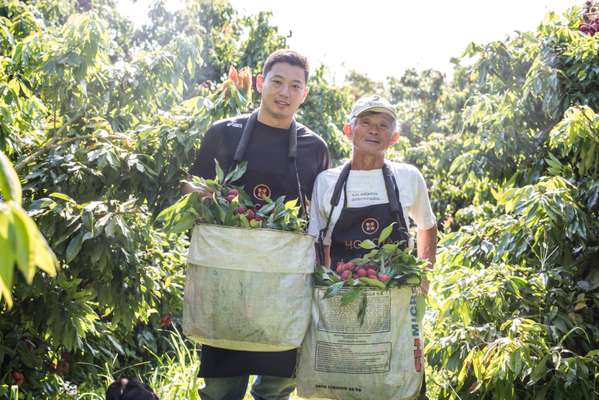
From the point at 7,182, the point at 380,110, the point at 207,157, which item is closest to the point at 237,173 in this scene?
the point at 207,157

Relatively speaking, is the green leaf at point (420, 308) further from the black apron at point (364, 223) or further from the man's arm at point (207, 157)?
the man's arm at point (207, 157)

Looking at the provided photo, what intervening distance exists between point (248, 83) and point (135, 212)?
93 centimetres

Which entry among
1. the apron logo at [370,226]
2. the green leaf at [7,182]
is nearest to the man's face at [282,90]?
the apron logo at [370,226]

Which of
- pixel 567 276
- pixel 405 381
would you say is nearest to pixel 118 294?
pixel 405 381

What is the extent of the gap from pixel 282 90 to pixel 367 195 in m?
0.49

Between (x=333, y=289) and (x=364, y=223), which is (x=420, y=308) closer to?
(x=333, y=289)

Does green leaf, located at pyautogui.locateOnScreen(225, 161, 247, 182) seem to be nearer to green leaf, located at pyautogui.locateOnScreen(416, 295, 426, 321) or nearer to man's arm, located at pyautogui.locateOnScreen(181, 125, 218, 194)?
man's arm, located at pyautogui.locateOnScreen(181, 125, 218, 194)

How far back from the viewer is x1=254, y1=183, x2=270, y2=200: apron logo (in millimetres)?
2854

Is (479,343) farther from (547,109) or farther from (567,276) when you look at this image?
(547,109)

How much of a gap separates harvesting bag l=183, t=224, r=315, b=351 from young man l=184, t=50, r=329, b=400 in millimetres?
352

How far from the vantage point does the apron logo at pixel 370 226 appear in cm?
278

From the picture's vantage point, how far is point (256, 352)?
2.81 meters

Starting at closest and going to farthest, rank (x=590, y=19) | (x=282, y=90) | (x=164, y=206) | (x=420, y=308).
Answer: (x=420, y=308) < (x=282, y=90) < (x=164, y=206) < (x=590, y=19)

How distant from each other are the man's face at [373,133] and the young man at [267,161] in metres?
0.22
